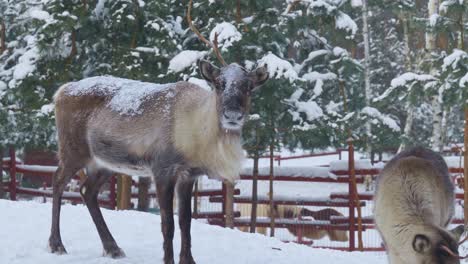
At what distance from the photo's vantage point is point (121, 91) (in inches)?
244

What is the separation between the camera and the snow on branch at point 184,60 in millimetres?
11047

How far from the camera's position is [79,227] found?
7012 millimetres

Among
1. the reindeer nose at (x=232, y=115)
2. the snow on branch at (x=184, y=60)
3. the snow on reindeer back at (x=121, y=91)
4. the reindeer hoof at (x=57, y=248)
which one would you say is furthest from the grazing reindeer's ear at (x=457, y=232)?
the snow on branch at (x=184, y=60)

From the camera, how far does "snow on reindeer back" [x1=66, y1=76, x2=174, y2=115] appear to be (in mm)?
5961

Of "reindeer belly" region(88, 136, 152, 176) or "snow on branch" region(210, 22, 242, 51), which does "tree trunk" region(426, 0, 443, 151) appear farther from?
"reindeer belly" region(88, 136, 152, 176)

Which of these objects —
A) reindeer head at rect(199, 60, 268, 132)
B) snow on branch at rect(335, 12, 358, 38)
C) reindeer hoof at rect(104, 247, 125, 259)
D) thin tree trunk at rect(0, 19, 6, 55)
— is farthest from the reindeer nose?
thin tree trunk at rect(0, 19, 6, 55)

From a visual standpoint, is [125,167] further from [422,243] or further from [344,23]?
[344,23]

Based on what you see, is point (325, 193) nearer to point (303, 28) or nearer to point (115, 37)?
point (303, 28)

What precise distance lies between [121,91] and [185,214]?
1.39 metres

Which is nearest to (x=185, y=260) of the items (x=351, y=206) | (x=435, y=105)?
(x=351, y=206)

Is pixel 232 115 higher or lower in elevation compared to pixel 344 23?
lower

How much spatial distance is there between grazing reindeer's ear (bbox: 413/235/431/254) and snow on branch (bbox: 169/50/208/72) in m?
7.52

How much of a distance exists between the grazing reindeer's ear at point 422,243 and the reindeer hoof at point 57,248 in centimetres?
329

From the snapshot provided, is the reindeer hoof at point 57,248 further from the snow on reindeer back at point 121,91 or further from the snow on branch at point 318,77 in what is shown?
the snow on branch at point 318,77
